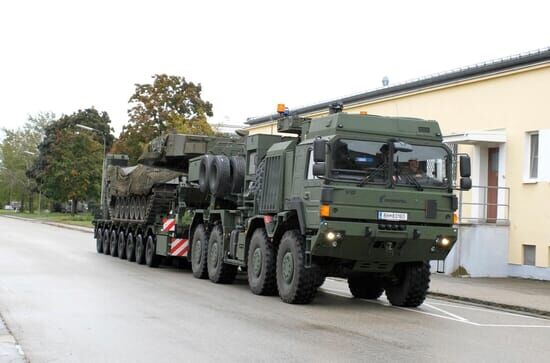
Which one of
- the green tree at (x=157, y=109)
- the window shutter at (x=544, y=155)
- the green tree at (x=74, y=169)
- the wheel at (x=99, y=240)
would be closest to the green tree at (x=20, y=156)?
the green tree at (x=74, y=169)

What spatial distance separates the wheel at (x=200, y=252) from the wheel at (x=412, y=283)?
5.33 m

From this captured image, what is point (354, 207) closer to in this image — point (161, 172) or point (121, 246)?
point (161, 172)

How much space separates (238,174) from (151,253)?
18.3 feet

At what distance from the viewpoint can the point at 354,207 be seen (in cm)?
1234

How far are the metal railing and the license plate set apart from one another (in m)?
8.67

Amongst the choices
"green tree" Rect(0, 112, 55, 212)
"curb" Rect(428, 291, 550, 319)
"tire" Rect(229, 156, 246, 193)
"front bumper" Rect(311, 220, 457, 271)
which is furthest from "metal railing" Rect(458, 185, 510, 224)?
"green tree" Rect(0, 112, 55, 212)

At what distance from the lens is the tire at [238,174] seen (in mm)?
16875

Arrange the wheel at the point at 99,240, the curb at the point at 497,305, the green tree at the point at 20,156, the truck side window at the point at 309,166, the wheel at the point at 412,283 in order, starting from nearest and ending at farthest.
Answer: the truck side window at the point at 309,166, the wheel at the point at 412,283, the curb at the point at 497,305, the wheel at the point at 99,240, the green tree at the point at 20,156

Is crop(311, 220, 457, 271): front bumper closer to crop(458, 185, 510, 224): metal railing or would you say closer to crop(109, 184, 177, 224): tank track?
crop(458, 185, 510, 224): metal railing

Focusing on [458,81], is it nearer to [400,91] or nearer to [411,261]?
[400,91]

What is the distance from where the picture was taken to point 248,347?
28.8 feet

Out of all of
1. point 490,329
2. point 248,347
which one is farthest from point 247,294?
point 248,347

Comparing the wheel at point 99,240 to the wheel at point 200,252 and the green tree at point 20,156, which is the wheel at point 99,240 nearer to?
the wheel at point 200,252

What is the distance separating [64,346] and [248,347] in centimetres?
205
